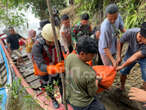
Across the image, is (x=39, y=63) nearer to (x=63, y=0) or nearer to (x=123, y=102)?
(x=123, y=102)

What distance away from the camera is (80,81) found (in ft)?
4.03

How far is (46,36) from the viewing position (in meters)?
1.61

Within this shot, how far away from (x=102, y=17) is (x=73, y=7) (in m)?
2.64

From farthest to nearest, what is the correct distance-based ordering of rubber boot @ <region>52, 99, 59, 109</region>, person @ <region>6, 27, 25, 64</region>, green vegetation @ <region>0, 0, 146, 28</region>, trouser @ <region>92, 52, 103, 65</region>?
person @ <region>6, 27, 25, 64</region> < green vegetation @ <region>0, 0, 146, 28</region> < trouser @ <region>92, 52, 103, 65</region> < rubber boot @ <region>52, 99, 59, 109</region>

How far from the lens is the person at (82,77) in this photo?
1.18 meters

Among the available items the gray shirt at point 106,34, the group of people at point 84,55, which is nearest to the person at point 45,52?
the group of people at point 84,55

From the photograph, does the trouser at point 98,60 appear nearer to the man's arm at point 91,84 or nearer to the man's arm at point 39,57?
the man's arm at point 39,57

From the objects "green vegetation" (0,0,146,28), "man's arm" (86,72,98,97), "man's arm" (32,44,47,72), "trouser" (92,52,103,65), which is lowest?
"trouser" (92,52,103,65)

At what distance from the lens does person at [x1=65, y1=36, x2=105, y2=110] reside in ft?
3.87

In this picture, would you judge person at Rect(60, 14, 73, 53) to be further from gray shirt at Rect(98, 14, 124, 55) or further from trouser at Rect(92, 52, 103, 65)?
gray shirt at Rect(98, 14, 124, 55)

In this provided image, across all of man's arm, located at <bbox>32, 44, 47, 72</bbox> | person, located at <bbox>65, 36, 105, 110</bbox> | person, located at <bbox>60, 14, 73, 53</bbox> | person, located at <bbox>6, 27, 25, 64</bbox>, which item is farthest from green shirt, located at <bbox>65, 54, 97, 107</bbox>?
person, located at <bbox>6, 27, 25, 64</bbox>

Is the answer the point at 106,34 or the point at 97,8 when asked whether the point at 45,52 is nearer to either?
the point at 106,34

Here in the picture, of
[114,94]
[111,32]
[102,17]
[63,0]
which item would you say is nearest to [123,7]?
[102,17]

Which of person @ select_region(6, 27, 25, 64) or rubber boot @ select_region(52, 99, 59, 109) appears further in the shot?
person @ select_region(6, 27, 25, 64)
